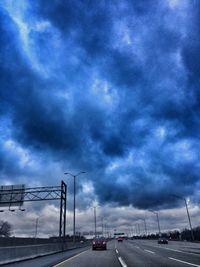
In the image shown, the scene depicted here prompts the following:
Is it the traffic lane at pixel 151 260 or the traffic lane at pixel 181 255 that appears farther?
the traffic lane at pixel 181 255

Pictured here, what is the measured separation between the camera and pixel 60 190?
41875 mm

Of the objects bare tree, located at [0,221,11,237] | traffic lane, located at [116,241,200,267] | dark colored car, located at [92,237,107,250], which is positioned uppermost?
bare tree, located at [0,221,11,237]

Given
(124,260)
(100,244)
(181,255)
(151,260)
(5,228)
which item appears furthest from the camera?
(5,228)

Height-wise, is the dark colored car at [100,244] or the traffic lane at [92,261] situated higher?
the dark colored car at [100,244]

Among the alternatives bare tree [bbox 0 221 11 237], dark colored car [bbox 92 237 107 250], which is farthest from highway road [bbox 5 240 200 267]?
bare tree [bbox 0 221 11 237]

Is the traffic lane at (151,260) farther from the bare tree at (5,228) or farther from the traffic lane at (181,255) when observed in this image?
the bare tree at (5,228)

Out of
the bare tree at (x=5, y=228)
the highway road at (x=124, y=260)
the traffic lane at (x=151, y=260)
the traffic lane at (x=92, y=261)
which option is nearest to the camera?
the traffic lane at (x=151, y=260)

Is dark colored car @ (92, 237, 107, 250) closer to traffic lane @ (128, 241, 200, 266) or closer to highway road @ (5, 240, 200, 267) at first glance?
traffic lane @ (128, 241, 200, 266)

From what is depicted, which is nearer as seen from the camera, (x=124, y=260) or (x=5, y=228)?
(x=124, y=260)

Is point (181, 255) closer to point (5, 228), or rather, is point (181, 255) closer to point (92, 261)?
point (92, 261)

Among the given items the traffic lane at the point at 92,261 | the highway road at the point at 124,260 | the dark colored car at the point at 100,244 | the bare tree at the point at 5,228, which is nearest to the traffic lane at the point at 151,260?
the highway road at the point at 124,260

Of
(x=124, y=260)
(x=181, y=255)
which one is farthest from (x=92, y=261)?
(x=181, y=255)

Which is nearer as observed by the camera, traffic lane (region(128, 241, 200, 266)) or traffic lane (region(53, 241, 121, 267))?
traffic lane (region(53, 241, 121, 267))

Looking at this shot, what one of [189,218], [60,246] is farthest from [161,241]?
[60,246]
